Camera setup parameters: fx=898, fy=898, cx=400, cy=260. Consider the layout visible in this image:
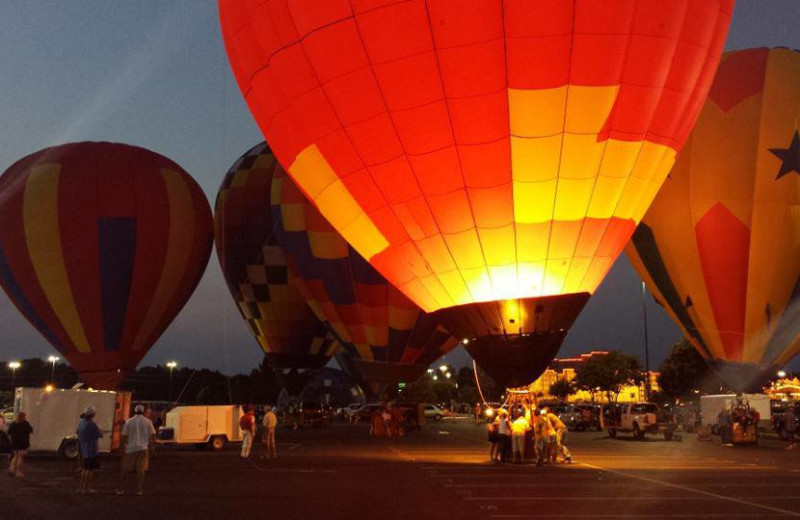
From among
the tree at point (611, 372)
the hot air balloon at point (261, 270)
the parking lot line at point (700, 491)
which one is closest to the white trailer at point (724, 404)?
the parking lot line at point (700, 491)

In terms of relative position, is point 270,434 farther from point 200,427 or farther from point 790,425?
point 790,425

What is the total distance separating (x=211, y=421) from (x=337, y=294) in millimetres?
8780

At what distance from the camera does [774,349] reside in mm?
26328

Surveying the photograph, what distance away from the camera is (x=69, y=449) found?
63.0 feet

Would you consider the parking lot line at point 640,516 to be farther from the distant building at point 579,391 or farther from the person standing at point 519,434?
the distant building at point 579,391

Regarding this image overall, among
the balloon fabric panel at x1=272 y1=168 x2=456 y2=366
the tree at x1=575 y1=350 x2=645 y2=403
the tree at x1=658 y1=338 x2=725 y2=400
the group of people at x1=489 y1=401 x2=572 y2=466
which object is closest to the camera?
the group of people at x1=489 y1=401 x2=572 y2=466

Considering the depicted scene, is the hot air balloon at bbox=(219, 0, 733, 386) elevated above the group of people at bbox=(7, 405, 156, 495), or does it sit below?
above

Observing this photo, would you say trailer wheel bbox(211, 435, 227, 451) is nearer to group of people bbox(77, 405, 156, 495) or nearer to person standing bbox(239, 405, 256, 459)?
person standing bbox(239, 405, 256, 459)

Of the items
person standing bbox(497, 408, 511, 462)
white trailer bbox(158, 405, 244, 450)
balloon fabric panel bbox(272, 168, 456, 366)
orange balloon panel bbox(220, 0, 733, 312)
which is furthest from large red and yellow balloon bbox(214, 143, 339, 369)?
orange balloon panel bbox(220, 0, 733, 312)

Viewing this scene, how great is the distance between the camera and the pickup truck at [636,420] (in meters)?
29.0

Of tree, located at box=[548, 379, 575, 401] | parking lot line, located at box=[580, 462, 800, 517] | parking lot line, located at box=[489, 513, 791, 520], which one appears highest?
tree, located at box=[548, 379, 575, 401]

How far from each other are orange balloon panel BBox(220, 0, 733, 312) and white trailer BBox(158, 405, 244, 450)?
372 inches

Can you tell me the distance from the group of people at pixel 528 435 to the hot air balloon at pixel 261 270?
21885 mm

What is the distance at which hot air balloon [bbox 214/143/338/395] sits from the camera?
3928cm
